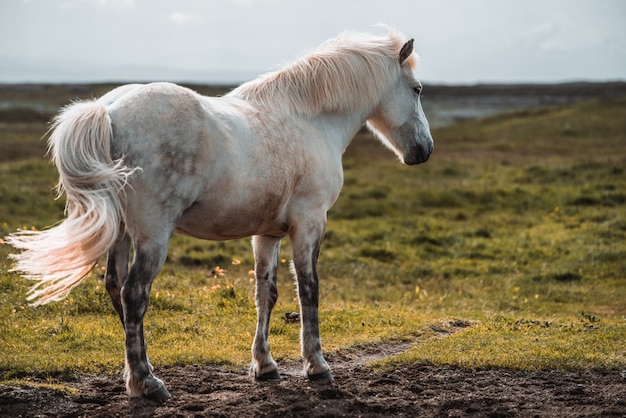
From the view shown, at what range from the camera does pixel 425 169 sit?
2731cm

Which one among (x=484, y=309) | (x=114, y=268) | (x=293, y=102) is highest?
(x=293, y=102)

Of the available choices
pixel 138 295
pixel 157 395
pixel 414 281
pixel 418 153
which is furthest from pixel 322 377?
pixel 414 281

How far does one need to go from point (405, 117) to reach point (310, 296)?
234 centimetres

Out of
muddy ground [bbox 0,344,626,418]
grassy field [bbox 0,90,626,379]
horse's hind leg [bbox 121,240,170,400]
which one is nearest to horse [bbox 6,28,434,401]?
horse's hind leg [bbox 121,240,170,400]

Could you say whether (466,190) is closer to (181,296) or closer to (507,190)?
(507,190)

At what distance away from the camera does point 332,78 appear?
303 inches

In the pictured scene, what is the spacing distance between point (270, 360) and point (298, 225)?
56.4 inches

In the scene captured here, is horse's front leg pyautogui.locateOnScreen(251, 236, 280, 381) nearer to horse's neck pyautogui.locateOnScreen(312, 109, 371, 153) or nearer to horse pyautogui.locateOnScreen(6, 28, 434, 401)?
horse pyautogui.locateOnScreen(6, 28, 434, 401)

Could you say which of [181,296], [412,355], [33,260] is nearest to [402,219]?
[181,296]

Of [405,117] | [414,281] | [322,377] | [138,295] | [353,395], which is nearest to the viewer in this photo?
[138,295]

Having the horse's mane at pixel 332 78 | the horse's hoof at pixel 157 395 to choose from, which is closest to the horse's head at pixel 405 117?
the horse's mane at pixel 332 78

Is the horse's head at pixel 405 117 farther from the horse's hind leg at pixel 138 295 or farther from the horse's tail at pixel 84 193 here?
the horse's tail at pixel 84 193

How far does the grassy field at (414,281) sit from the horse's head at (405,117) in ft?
7.45

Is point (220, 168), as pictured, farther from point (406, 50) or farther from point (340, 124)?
point (406, 50)
